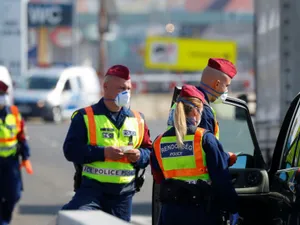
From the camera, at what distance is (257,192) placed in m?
6.82

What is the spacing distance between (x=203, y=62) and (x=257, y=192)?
48281 mm

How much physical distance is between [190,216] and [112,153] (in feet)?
4.21

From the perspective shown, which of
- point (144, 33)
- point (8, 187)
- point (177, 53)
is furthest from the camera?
point (144, 33)

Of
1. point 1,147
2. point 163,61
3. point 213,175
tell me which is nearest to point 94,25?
point 163,61

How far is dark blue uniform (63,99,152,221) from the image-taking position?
24.7 feet

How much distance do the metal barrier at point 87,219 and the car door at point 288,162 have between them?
4.11 ft

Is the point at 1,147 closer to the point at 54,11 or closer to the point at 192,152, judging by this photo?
the point at 192,152

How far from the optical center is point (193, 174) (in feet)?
21.1

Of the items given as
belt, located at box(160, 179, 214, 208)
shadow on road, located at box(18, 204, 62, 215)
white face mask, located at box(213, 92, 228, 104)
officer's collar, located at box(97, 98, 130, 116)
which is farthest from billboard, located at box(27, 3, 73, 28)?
belt, located at box(160, 179, 214, 208)

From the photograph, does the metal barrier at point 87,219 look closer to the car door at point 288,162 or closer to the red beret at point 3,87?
the car door at point 288,162

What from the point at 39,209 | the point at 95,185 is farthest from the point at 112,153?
the point at 39,209

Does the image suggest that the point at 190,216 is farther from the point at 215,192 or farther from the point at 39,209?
the point at 39,209

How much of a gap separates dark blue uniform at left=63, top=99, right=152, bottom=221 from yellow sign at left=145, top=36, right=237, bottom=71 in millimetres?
45895

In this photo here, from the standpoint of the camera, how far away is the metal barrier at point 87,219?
5.13 meters
